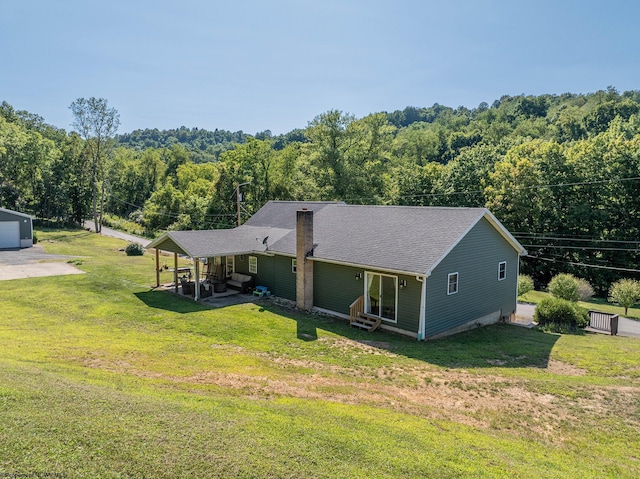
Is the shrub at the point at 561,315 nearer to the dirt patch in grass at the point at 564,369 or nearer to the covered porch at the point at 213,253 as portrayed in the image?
the dirt patch in grass at the point at 564,369

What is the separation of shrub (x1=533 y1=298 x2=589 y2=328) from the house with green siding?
1.35 meters

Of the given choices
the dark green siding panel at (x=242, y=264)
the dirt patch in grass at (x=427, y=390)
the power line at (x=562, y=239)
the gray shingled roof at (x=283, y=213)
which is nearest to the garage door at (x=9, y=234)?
the gray shingled roof at (x=283, y=213)

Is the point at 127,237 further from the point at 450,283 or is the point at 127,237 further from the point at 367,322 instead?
the point at 450,283

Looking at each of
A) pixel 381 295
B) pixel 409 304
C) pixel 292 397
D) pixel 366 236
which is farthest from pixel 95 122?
pixel 292 397

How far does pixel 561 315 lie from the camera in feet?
59.1

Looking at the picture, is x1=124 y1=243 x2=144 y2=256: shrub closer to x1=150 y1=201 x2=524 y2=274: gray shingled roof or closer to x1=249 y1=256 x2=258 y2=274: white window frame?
x1=150 y1=201 x2=524 y2=274: gray shingled roof

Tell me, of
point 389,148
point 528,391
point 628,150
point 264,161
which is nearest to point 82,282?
point 528,391

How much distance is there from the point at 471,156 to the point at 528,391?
3448cm

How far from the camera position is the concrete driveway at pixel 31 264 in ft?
74.8

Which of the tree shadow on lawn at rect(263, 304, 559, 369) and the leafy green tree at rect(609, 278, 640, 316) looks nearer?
the tree shadow on lawn at rect(263, 304, 559, 369)

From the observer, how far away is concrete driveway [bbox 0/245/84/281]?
898 inches

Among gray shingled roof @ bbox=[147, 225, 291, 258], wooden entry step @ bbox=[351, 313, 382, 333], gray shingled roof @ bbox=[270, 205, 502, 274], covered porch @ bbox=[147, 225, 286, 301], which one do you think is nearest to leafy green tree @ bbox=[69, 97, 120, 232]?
covered porch @ bbox=[147, 225, 286, 301]

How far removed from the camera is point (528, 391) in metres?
9.64

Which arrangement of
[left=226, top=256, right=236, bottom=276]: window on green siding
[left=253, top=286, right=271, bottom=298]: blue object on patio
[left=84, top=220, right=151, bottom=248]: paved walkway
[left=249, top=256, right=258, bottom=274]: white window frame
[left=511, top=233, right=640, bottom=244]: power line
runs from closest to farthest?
[left=253, top=286, right=271, bottom=298]: blue object on patio
[left=249, top=256, right=258, bottom=274]: white window frame
[left=226, top=256, right=236, bottom=276]: window on green siding
[left=511, top=233, right=640, bottom=244]: power line
[left=84, top=220, right=151, bottom=248]: paved walkway
